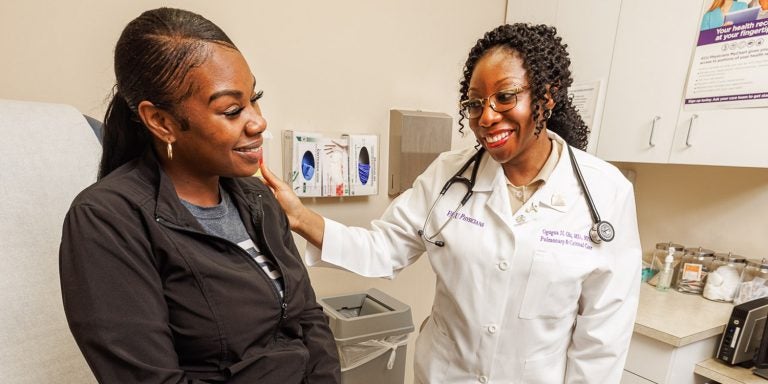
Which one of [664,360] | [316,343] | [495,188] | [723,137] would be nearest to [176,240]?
[316,343]

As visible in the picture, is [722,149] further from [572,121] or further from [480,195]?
[480,195]

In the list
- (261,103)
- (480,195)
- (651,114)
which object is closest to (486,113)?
(480,195)

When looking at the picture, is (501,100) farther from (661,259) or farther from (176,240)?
(661,259)

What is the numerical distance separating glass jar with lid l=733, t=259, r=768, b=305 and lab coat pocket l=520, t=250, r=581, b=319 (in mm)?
1172

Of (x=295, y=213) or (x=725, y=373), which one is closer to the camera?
(x=295, y=213)

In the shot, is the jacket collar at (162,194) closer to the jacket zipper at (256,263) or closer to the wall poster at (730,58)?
the jacket zipper at (256,263)

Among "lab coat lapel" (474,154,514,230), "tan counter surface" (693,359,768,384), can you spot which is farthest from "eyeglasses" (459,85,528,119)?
"tan counter surface" (693,359,768,384)

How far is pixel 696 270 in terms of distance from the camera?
1.79 m

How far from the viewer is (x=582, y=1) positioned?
1938 millimetres

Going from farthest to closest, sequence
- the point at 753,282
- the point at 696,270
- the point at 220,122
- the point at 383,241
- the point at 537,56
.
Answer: the point at 696,270 → the point at 753,282 → the point at 383,241 → the point at 537,56 → the point at 220,122

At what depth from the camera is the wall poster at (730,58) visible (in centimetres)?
144

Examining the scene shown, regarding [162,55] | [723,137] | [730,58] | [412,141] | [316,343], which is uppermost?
[730,58]

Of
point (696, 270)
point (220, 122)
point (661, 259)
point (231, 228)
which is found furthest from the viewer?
point (661, 259)

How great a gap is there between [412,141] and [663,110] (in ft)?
3.35
